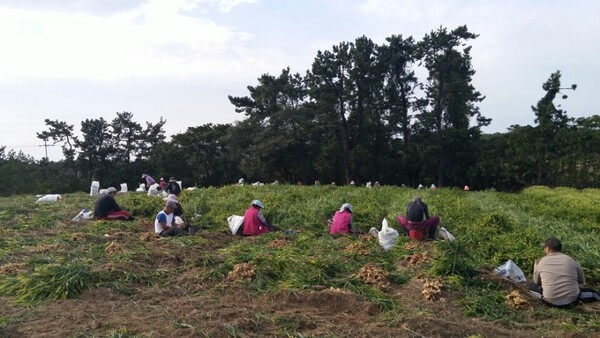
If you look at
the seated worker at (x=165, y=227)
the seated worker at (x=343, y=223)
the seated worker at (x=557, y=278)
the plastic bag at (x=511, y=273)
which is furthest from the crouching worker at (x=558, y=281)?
the seated worker at (x=165, y=227)

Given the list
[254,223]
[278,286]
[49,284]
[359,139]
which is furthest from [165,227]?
[359,139]

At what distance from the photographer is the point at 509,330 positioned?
17.3 ft

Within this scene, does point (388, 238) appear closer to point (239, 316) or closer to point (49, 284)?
point (239, 316)

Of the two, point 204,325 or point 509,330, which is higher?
point 204,325

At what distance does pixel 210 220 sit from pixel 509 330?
873cm

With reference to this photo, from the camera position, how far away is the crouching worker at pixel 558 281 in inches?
241

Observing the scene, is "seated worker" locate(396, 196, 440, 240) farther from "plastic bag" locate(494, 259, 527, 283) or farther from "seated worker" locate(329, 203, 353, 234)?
"plastic bag" locate(494, 259, 527, 283)

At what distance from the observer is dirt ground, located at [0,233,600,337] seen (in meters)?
4.93

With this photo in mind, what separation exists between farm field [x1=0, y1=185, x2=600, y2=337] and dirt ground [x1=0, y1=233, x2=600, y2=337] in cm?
2

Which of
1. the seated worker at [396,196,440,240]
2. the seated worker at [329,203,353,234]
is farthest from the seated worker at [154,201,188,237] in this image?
the seated worker at [396,196,440,240]

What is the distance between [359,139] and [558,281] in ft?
116

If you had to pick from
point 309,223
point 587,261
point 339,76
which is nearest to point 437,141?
point 339,76

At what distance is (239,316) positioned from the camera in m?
5.35

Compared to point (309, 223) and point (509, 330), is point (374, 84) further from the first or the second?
point (509, 330)
